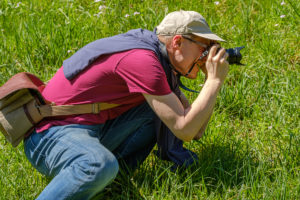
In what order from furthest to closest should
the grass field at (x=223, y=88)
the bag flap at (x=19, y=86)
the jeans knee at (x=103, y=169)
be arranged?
the grass field at (x=223, y=88) < the bag flap at (x=19, y=86) < the jeans knee at (x=103, y=169)

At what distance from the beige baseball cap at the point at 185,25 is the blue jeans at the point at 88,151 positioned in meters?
0.52

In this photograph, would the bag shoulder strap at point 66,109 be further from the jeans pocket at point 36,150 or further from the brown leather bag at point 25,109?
the jeans pocket at point 36,150

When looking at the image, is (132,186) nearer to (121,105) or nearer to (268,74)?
(121,105)

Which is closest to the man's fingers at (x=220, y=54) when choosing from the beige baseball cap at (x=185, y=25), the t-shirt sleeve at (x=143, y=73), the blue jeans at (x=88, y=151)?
the beige baseball cap at (x=185, y=25)

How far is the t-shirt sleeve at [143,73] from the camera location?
96.9 inches

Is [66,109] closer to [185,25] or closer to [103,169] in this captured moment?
[103,169]

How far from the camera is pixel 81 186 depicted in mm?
2441

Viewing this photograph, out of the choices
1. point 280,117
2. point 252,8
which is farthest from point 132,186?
point 252,8

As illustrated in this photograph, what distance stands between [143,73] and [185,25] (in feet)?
1.11

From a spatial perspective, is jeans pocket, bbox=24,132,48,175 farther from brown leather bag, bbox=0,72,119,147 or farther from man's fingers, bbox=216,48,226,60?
man's fingers, bbox=216,48,226,60

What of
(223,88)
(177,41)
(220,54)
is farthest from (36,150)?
(223,88)

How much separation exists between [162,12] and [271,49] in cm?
96

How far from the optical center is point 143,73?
96.7 inches

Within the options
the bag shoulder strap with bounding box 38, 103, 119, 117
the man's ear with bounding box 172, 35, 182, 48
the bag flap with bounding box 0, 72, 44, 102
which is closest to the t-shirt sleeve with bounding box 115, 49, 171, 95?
the man's ear with bounding box 172, 35, 182, 48
